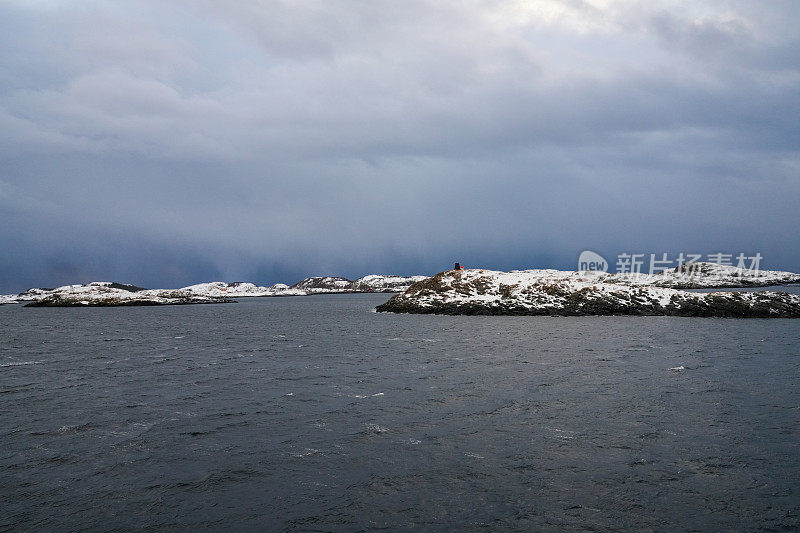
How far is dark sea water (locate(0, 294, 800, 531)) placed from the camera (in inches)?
465

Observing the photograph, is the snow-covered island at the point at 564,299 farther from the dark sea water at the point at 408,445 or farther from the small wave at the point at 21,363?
the small wave at the point at 21,363

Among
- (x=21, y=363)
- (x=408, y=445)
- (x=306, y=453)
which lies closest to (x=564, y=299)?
(x=408, y=445)

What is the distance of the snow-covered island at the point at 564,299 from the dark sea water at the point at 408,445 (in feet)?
167

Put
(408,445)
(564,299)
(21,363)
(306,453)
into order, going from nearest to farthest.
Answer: (306,453) → (408,445) → (21,363) → (564,299)

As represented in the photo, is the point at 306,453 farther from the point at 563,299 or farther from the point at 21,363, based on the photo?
the point at 563,299

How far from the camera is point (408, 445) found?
54.7ft

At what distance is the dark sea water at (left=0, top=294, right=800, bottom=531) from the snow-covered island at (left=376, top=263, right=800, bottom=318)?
50.9 m

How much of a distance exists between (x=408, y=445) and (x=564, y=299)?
79.0 meters

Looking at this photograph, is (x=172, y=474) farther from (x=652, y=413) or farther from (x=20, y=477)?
(x=652, y=413)

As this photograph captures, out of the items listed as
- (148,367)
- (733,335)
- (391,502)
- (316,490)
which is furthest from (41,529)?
(733,335)

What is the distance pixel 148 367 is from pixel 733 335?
2203 inches

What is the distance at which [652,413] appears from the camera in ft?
66.6

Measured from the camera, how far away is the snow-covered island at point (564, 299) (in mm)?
78438

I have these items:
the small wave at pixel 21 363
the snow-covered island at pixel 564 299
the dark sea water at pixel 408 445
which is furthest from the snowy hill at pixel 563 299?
the small wave at pixel 21 363
